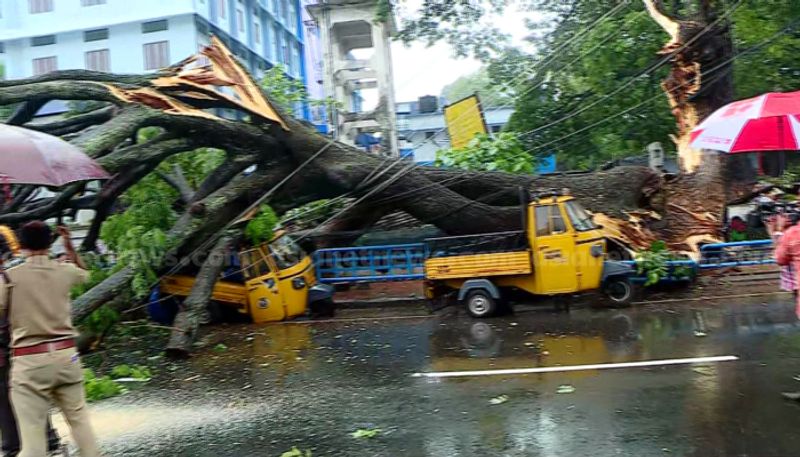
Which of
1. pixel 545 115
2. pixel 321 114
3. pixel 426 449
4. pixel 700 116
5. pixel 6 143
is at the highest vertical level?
pixel 321 114

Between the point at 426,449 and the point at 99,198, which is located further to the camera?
the point at 99,198

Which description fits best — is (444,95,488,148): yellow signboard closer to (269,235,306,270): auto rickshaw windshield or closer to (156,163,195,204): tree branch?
(269,235,306,270): auto rickshaw windshield

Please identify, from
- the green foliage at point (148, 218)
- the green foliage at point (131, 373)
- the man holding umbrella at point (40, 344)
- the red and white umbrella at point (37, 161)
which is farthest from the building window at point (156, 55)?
the man holding umbrella at point (40, 344)

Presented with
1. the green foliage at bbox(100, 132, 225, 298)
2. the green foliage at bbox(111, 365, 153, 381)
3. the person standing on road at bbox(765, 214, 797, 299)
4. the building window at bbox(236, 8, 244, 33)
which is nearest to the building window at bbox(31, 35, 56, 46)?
the building window at bbox(236, 8, 244, 33)

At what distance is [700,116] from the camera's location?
15391mm

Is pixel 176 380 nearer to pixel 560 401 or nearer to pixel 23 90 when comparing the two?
pixel 560 401

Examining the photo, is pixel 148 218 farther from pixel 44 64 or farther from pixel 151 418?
pixel 44 64

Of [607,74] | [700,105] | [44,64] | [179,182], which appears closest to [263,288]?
[179,182]

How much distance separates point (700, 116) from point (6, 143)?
14126 mm

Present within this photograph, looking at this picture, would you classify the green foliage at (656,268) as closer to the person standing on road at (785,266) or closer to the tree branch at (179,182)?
the person standing on road at (785,266)

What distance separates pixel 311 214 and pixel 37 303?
1117 cm

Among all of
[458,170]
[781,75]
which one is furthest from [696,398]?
[781,75]

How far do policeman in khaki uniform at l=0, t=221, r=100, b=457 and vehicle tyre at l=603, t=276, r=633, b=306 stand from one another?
8918mm

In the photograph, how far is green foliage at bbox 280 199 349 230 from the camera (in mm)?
15219
